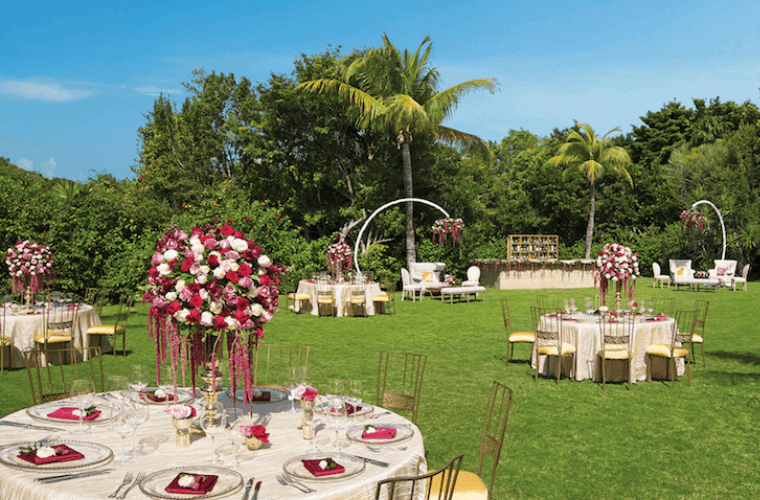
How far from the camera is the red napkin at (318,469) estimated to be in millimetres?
2846

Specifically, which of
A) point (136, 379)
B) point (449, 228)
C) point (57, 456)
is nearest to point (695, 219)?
point (449, 228)

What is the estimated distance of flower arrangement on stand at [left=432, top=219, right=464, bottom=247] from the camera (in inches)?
840

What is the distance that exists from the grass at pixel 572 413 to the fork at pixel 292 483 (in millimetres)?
2612

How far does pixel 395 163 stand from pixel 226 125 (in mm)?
10932

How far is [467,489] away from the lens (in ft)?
11.6

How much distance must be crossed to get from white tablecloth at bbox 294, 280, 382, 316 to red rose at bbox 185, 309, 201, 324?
1253 centimetres

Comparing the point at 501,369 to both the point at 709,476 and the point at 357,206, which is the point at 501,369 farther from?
the point at 357,206

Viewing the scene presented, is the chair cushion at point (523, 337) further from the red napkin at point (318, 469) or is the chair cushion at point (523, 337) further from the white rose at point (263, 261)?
the red napkin at point (318, 469)

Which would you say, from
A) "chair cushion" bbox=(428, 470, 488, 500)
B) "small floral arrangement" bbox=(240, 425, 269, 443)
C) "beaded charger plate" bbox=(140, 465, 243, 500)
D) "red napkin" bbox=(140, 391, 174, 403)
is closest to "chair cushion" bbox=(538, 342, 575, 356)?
"chair cushion" bbox=(428, 470, 488, 500)

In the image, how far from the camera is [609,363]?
28.5 ft

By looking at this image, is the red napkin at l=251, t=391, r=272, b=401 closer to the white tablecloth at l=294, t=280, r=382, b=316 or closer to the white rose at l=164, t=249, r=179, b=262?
the white rose at l=164, t=249, r=179, b=262

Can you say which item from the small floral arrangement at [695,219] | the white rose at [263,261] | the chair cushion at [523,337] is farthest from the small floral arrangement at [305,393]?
the small floral arrangement at [695,219]

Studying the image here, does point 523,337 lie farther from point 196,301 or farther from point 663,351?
point 196,301

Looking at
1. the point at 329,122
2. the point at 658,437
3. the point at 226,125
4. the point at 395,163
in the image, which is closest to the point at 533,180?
the point at 395,163
